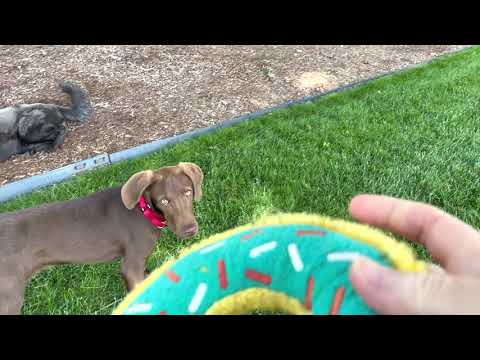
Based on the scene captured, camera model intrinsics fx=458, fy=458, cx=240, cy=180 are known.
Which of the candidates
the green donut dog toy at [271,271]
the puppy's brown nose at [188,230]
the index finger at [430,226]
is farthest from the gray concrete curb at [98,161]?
the index finger at [430,226]

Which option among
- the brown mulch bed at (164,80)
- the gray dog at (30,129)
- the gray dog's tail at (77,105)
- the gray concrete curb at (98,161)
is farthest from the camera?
the gray dog's tail at (77,105)

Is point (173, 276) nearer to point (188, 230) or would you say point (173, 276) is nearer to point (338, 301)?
point (338, 301)

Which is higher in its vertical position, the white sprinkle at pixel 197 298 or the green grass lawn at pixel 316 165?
the white sprinkle at pixel 197 298

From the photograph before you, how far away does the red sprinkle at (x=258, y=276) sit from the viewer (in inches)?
65.7

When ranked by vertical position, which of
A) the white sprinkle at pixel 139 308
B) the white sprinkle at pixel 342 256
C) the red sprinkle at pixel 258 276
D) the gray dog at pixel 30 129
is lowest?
the gray dog at pixel 30 129

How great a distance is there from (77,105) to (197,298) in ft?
17.8

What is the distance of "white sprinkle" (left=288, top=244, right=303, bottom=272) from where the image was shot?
1.60 metres

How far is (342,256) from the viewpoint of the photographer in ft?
4.98

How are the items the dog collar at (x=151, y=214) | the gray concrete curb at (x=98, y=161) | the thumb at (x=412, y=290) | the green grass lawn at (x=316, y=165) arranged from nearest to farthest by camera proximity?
the thumb at (x=412, y=290) < the dog collar at (x=151, y=214) < the green grass lawn at (x=316, y=165) < the gray concrete curb at (x=98, y=161)

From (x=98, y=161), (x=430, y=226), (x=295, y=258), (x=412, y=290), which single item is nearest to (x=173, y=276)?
(x=295, y=258)

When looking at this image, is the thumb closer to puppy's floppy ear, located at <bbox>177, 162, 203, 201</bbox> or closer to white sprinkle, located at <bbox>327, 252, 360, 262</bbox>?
white sprinkle, located at <bbox>327, 252, 360, 262</bbox>

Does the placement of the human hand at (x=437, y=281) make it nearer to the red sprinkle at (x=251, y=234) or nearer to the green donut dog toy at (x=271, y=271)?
the green donut dog toy at (x=271, y=271)

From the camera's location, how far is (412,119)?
5.94 meters

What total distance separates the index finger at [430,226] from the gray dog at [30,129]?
5081mm
